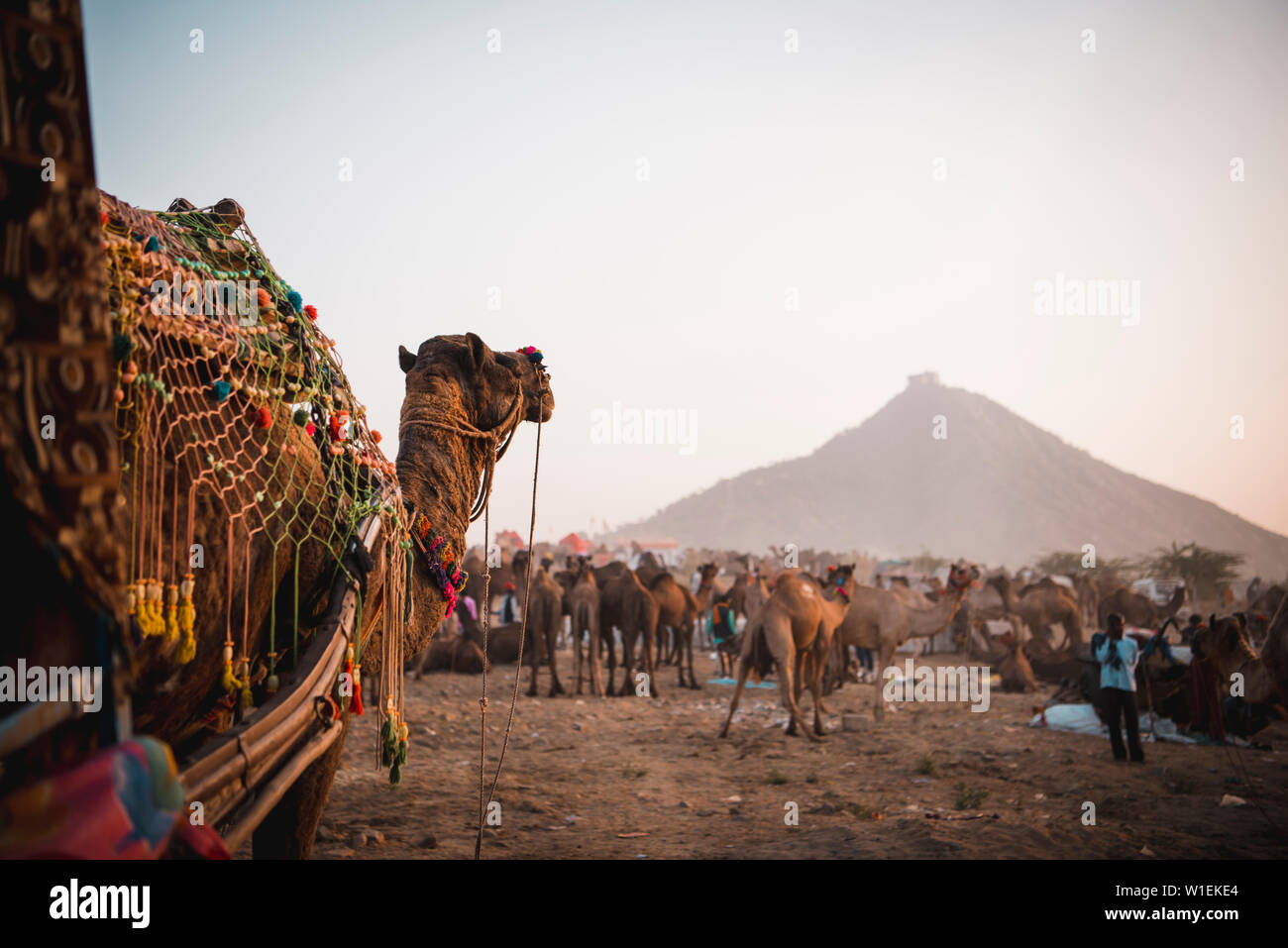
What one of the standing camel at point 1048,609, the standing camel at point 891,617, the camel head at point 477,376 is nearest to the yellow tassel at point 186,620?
the camel head at point 477,376

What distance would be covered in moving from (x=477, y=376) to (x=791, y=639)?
838 centimetres

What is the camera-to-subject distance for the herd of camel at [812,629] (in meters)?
11.4

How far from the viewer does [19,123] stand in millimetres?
1325

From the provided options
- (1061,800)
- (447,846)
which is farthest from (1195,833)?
(447,846)

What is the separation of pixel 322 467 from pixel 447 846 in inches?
171

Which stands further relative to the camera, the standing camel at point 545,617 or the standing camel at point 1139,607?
the standing camel at point 1139,607

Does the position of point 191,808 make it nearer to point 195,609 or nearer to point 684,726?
point 195,609

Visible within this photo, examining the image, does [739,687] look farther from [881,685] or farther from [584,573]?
[584,573]

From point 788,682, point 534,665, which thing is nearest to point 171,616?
point 788,682

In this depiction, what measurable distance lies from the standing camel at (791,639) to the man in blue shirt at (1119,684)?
3668 millimetres

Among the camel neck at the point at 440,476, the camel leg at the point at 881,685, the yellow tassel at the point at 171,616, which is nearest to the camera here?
the yellow tassel at the point at 171,616

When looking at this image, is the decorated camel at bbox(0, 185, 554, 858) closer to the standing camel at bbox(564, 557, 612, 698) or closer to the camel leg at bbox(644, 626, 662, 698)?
the standing camel at bbox(564, 557, 612, 698)

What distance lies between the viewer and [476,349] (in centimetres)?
429

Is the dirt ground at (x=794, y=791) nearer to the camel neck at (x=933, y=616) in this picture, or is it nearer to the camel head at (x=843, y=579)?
the camel neck at (x=933, y=616)
